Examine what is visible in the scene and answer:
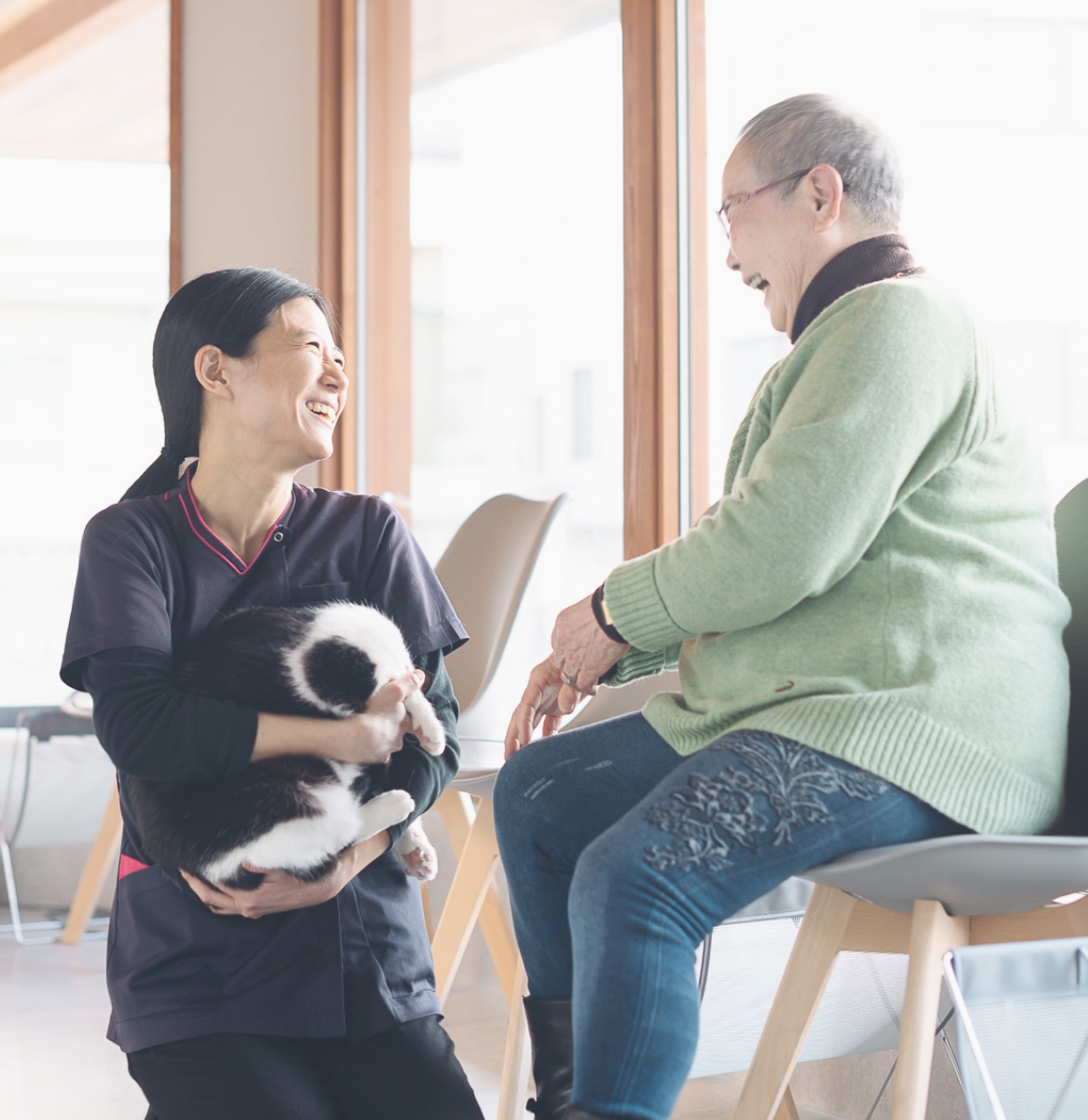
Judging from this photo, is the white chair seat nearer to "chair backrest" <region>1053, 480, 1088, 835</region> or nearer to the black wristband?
"chair backrest" <region>1053, 480, 1088, 835</region>

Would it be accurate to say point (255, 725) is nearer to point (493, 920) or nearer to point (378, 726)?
point (378, 726)

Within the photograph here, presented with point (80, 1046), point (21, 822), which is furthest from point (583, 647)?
point (21, 822)

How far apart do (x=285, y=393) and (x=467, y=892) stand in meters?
0.93

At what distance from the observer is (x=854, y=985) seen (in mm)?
1491

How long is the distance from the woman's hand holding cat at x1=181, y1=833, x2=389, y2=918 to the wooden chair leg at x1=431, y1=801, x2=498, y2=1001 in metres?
0.74

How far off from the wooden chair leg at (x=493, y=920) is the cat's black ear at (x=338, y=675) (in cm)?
93

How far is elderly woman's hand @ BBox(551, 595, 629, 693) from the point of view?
1197 mm

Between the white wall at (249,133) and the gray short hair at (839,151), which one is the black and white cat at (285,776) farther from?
the white wall at (249,133)

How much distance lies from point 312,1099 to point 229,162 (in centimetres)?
303

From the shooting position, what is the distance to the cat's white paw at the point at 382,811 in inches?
43.4

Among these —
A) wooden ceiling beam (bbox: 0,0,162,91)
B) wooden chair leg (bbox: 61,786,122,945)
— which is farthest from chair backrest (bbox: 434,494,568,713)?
wooden ceiling beam (bbox: 0,0,162,91)

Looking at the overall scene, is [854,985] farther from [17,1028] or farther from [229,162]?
[229,162]

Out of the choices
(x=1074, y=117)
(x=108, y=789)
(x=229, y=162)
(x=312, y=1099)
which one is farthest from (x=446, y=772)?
(x=229, y=162)

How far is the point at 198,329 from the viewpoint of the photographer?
1.22m
